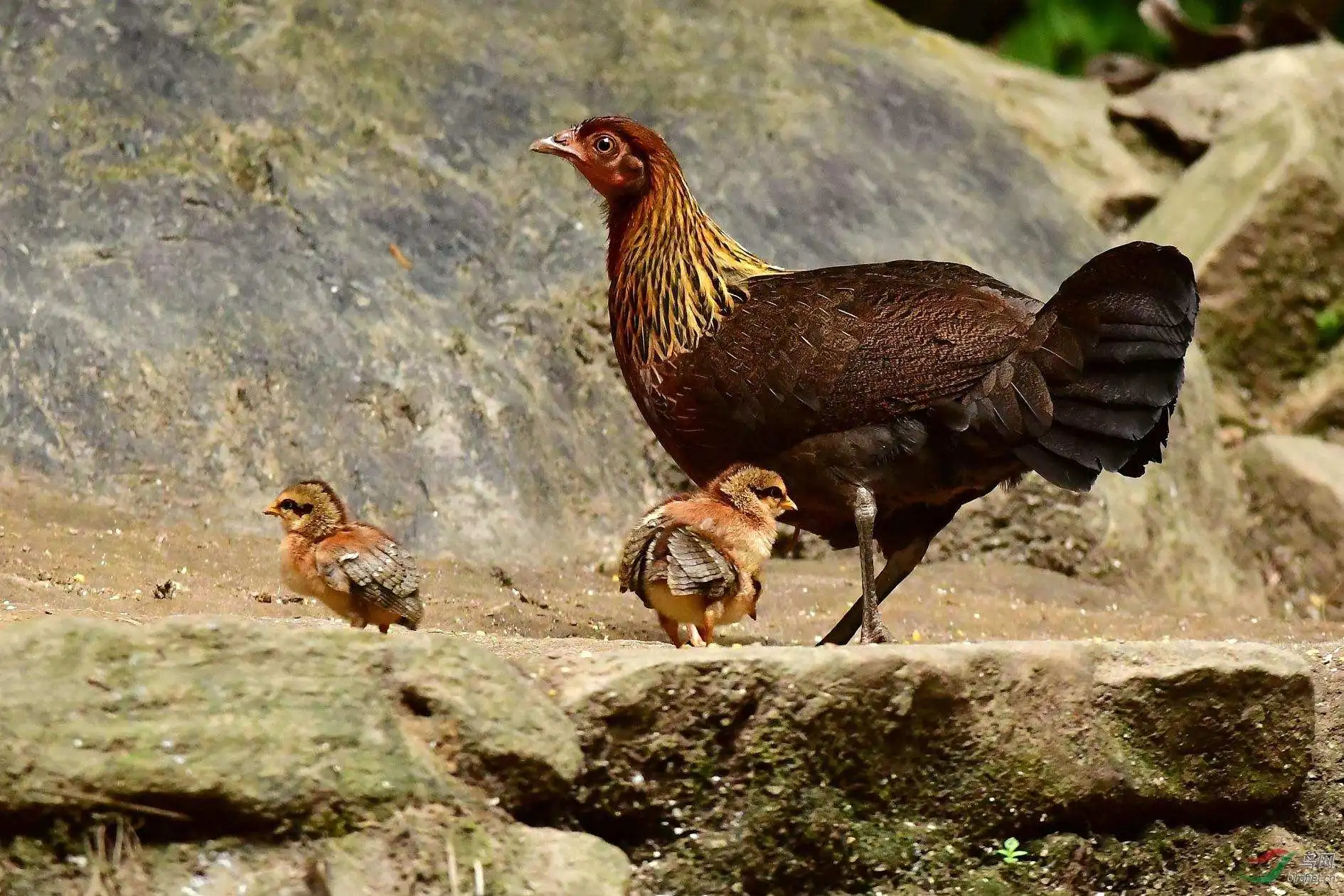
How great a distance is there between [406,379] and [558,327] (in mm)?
939

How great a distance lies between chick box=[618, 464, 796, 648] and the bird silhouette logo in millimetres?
1503

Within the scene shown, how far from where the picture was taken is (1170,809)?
416cm

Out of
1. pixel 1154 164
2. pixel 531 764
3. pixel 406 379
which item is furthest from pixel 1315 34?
pixel 531 764

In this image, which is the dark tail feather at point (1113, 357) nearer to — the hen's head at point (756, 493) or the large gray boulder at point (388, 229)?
the hen's head at point (756, 493)

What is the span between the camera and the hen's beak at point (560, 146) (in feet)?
19.8

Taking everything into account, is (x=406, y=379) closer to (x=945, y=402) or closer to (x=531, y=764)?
(x=945, y=402)

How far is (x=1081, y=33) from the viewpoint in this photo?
12859 millimetres

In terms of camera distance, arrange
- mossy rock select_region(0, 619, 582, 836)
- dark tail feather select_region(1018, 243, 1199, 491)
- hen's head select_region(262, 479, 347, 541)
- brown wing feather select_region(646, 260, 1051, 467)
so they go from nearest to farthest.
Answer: mossy rock select_region(0, 619, 582, 836) < hen's head select_region(262, 479, 347, 541) < dark tail feather select_region(1018, 243, 1199, 491) < brown wing feather select_region(646, 260, 1051, 467)

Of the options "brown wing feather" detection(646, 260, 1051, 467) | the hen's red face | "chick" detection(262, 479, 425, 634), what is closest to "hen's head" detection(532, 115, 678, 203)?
the hen's red face

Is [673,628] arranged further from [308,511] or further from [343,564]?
[308,511]

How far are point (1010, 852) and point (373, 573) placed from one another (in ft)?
6.14

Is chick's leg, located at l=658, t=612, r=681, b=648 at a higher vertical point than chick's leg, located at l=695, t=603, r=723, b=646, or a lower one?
higher

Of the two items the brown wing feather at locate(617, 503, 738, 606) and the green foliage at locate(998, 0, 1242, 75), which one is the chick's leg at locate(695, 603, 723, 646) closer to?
the brown wing feather at locate(617, 503, 738, 606)

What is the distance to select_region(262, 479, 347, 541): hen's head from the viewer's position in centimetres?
489
